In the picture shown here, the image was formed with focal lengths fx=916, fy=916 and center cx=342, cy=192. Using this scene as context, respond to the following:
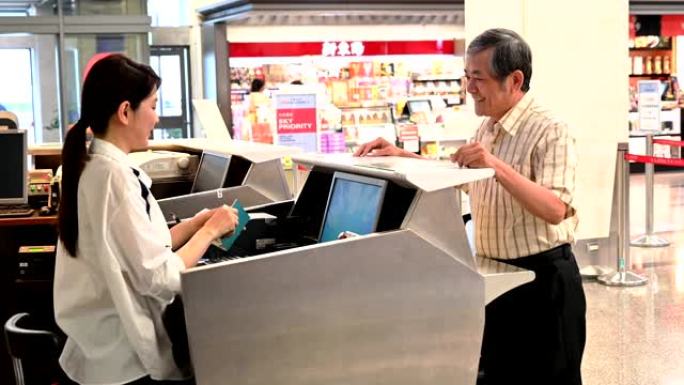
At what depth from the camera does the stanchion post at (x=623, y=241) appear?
24.0ft

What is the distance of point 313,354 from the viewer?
98.7 inches

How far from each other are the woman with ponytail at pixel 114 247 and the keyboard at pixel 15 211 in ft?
6.81

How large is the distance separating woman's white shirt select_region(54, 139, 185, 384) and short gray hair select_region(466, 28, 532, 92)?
3.64 feet

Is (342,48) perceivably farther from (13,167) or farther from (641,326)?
(13,167)

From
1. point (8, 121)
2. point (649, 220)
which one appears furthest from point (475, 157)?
point (649, 220)

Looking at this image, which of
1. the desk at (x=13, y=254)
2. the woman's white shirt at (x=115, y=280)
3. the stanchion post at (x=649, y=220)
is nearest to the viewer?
the woman's white shirt at (x=115, y=280)

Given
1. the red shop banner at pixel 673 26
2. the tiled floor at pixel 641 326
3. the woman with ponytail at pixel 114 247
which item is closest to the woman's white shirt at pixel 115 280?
the woman with ponytail at pixel 114 247

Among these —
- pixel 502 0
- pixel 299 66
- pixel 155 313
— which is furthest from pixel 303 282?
pixel 299 66

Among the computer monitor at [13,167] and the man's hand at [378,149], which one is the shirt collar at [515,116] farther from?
the computer monitor at [13,167]

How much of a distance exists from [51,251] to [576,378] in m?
2.53

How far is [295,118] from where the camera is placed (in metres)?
8.75

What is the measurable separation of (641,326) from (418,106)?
201 inches

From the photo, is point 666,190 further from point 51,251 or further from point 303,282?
point 303,282

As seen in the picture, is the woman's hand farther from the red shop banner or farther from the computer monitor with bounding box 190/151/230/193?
the red shop banner
